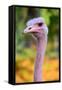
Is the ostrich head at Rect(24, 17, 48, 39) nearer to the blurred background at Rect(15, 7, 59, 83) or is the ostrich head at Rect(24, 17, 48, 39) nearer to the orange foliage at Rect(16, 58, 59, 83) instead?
the blurred background at Rect(15, 7, 59, 83)

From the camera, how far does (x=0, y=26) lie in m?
2.34

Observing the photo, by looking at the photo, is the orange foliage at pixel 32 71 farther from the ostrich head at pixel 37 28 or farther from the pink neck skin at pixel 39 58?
the ostrich head at pixel 37 28

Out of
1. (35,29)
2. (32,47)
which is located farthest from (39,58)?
(35,29)

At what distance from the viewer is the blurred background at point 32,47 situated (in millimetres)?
Answer: 2330

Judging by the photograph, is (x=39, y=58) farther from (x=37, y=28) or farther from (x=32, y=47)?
(x=37, y=28)

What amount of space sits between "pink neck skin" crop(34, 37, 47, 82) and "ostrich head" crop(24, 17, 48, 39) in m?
0.05

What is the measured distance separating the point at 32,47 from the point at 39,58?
12 cm

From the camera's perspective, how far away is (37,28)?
239 centimetres

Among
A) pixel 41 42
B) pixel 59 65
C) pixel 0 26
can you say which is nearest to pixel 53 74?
pixel 59 65

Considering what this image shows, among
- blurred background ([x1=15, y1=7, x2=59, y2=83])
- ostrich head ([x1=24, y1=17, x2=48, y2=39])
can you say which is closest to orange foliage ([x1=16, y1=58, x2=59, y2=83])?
blurred background ([x1=15, y1=7, x2=59, y2=83])

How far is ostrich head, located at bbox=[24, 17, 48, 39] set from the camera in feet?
7.79

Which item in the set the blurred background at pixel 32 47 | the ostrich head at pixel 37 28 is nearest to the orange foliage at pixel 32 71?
the blurred background at pixel 32 47
